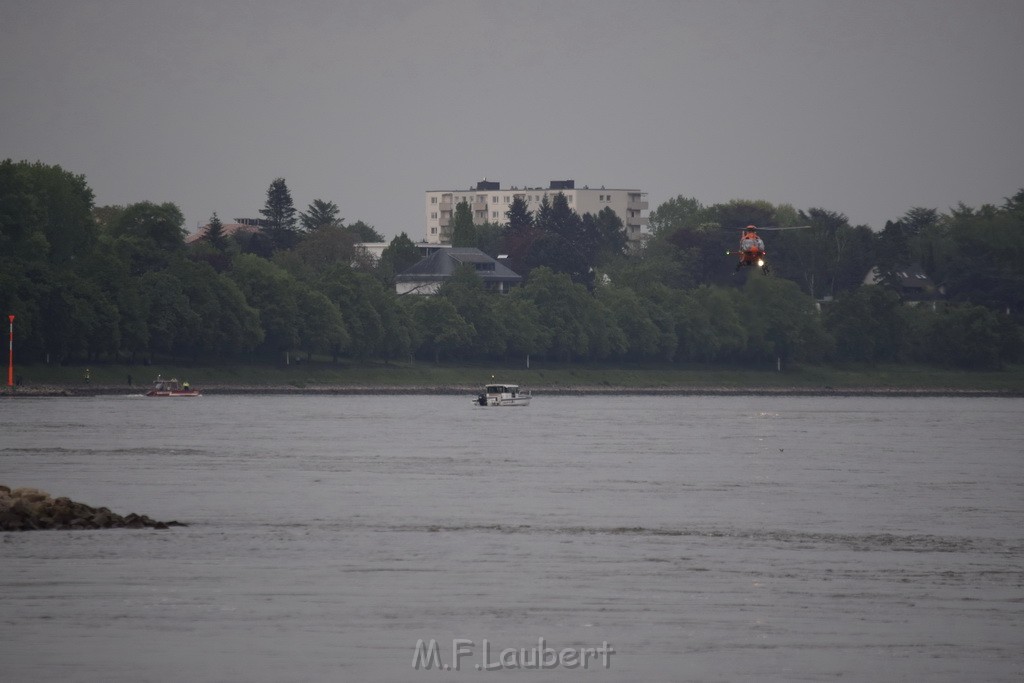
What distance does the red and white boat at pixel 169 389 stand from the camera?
155 metres

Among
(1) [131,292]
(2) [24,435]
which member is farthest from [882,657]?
(1) [131,292]

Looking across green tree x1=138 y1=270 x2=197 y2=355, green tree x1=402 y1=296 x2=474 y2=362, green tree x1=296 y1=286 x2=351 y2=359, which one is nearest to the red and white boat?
green tree x1=138 y1=270 x2=197 y2=355

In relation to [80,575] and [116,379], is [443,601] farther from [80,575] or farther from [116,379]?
[116,379]

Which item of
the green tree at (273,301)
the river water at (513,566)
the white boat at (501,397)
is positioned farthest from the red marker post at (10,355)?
the river water at (513,566)

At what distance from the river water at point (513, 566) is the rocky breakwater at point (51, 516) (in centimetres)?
128

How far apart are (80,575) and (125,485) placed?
24989 mm

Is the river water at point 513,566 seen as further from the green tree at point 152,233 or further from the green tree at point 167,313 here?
the green tree at point 152,233

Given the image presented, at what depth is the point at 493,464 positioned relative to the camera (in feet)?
262

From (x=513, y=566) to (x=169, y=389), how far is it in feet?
388

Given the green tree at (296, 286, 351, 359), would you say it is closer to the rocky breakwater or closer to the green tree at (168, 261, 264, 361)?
the green tree at (168, 261, 264, 361)

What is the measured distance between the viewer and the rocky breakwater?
4778 cm

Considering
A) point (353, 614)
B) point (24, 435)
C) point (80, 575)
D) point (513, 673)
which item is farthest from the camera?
point (24, 435)

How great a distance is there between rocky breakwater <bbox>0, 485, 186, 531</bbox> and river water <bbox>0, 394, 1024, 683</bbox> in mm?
1277

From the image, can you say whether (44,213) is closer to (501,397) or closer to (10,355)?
(10,355)
